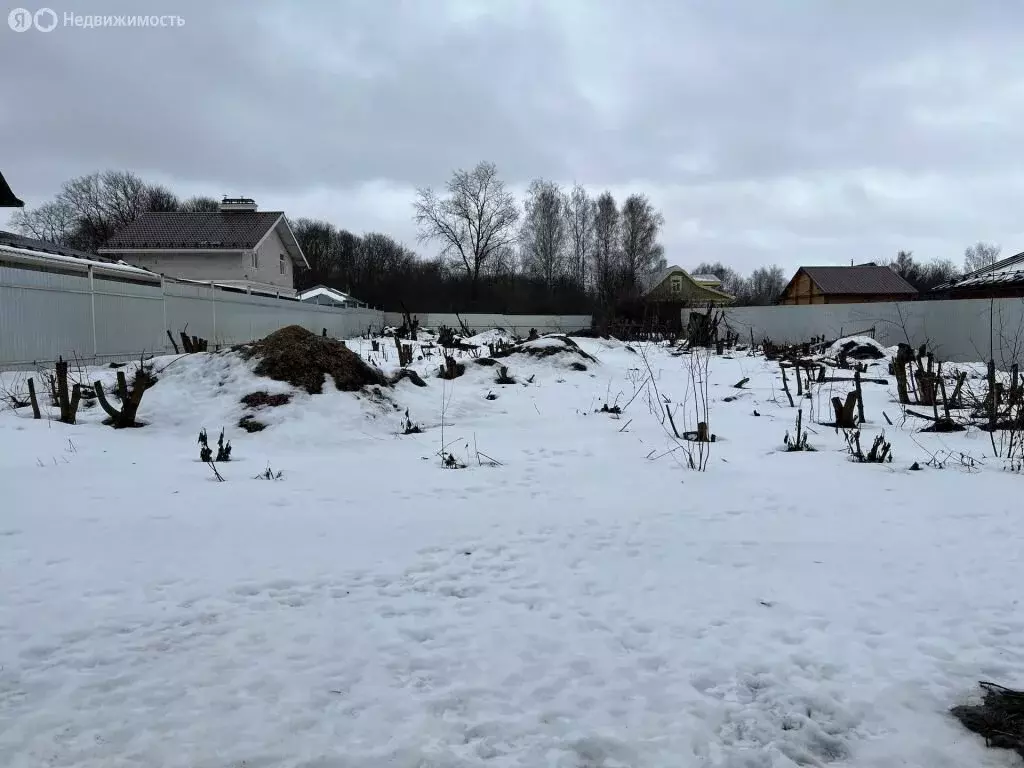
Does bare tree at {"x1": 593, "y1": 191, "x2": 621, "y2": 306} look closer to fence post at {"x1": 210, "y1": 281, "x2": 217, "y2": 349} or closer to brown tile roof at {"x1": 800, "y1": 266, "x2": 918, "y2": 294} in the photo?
brown tile roof at {"x1": 800, "y1": 266, "x2": 918, "y2": 294}

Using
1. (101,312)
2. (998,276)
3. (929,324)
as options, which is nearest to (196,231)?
(101,312)

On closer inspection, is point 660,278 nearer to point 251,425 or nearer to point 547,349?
point 547,349

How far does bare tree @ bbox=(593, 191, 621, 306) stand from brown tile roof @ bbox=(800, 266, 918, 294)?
13412 millimetres

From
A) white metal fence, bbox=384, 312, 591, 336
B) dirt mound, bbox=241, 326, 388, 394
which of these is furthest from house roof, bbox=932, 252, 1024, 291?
dirt mound, bbox=241, 326, 388, 394

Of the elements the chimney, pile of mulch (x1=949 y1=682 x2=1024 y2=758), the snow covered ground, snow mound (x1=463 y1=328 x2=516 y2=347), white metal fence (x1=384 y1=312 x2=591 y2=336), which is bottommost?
pile of mulch (x1=949 y1=682 x2=1024 y2=758)

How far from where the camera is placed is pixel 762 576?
10.4ft

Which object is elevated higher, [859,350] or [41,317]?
[41,317]

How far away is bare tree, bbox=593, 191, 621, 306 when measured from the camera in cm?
4603

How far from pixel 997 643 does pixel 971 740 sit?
0.80 metres

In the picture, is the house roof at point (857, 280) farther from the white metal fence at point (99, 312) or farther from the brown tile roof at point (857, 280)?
the white metal fence at point (99, 312)

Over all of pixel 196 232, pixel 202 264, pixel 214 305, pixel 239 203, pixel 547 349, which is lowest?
pixel 547 349

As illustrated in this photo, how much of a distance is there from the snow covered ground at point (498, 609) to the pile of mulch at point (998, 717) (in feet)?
0.18

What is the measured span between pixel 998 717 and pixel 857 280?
4483cm

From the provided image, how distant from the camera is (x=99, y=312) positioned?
11883mm
